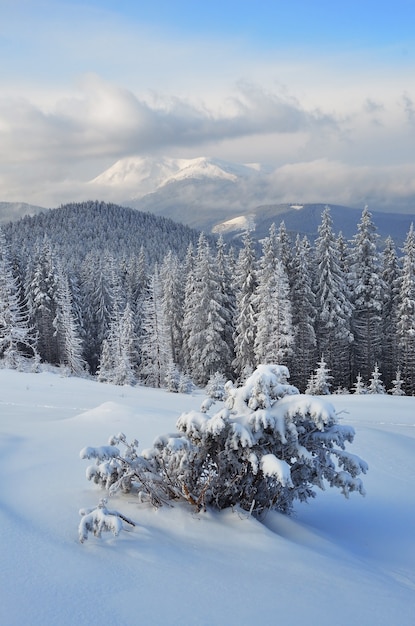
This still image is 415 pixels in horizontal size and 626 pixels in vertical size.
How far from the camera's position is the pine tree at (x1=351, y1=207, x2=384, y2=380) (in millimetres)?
36594

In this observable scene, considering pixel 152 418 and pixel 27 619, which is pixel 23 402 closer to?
pixel 152 418

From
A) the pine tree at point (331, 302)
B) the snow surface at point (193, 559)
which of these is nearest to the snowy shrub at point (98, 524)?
the snow surface at point (193, 559)

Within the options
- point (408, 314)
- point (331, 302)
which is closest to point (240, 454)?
point (331, 302)

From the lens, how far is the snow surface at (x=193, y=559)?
391 centimetres

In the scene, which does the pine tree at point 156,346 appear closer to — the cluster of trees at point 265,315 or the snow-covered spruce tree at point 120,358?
the cluster of trees at point 265,315

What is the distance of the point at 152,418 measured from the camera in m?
11.4

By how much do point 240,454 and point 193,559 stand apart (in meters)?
1.36

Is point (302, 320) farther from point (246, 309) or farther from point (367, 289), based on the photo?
point (367, 289)

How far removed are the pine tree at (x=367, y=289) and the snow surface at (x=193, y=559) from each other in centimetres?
2977

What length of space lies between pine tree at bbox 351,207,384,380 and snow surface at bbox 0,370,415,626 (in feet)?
97.7

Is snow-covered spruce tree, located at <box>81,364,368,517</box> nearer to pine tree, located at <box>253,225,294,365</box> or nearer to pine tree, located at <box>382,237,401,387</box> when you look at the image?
pine tree, located at <box>253,225,294,365</box>

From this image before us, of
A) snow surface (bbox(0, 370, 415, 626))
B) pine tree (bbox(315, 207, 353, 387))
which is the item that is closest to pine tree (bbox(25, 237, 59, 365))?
pine tree (bbox(315, 207, 353, 387))

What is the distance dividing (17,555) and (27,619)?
1046 mm

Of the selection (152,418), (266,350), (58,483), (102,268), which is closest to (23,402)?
(152,418)
